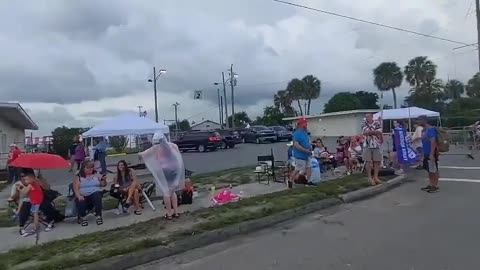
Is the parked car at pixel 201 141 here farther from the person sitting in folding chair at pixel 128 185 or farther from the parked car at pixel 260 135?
the person sitting in folding chair at pixel 128 185

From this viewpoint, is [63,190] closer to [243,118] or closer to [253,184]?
[253,184]

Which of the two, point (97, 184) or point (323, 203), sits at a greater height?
point (97, 184)

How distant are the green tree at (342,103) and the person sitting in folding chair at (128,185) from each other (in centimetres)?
7964

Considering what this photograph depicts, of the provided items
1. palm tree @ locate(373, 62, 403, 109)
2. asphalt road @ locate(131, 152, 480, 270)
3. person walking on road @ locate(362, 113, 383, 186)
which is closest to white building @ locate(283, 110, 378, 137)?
palm tree @ locate(373, 62, 403, 109)

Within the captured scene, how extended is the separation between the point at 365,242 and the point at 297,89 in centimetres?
7700

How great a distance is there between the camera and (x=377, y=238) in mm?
7281

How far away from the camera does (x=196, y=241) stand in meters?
7.57

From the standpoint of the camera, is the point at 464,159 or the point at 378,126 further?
the point at 464,159

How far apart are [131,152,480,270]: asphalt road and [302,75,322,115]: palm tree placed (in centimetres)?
7250

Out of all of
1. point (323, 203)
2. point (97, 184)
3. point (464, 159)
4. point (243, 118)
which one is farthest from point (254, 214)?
point (243, 118)

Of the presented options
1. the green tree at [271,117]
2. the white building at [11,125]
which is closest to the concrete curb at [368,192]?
the white building at [11,125]

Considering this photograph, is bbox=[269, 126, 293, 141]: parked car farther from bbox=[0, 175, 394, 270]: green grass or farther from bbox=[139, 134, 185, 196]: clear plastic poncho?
bbox=[139, 134, 185, 196]: clear plastic poncho

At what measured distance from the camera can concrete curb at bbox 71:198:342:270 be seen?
6.43 metres

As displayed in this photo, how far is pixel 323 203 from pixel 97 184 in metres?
4.62
